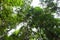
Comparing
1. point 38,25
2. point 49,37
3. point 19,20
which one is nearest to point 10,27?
point 19,20

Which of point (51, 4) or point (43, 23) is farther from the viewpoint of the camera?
point (51, 4)

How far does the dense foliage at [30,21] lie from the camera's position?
9.10 meters

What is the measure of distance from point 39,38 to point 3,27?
1.96 meters

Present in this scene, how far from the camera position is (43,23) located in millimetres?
9586

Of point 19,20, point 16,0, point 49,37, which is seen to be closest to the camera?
point 16,0

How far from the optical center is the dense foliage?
9.10m

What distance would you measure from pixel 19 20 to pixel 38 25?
1.04 m

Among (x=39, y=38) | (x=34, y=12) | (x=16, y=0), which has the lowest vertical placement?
(x=39, y=38)

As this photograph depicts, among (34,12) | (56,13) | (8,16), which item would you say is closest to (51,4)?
(56,13)

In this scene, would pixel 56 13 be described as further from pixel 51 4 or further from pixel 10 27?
pixel 10 27

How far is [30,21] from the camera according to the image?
9750 mm

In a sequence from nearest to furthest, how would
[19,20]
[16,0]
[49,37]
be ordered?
1. [16,0]
2. [49,37]
3. [19,20]

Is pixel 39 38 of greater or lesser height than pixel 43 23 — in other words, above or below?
below

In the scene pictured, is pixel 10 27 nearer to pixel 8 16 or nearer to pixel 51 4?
pixel 8 16
